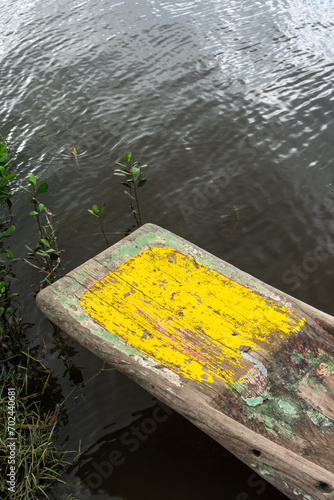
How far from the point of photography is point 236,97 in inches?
237

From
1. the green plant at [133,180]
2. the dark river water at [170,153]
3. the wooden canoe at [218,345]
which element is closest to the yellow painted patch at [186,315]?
the wooden canoe at [218,345]

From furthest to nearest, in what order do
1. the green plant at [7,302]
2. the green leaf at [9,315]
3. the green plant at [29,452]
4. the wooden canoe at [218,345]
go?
Answer: the green leaf at [9,315], the green plant at [7,302], the green plant at [29,452], the wooden canoe at [218,345]

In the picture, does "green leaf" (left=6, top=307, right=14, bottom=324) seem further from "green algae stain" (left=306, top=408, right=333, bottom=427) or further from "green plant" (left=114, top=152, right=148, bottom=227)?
"green algae stain" (left=306, top=408, right=333, bottom=427)

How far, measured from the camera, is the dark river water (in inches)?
120

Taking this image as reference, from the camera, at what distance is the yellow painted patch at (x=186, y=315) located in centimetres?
280

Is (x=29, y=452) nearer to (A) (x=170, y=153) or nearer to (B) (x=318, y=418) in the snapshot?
(B) (x=318, y=418)

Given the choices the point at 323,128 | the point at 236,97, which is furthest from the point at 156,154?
the point at 323,128

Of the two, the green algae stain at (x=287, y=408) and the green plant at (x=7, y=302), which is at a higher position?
the green plant at (x=7, y=302)

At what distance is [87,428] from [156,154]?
3.17 meters

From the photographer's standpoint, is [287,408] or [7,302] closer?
[287,408]

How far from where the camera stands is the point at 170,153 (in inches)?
213

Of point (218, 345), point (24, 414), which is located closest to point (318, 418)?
point (218, 345)

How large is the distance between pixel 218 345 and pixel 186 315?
291mm

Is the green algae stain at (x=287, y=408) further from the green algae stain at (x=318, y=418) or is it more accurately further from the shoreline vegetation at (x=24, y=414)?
→ the shoreline vegetation at (x=24, y=414)
